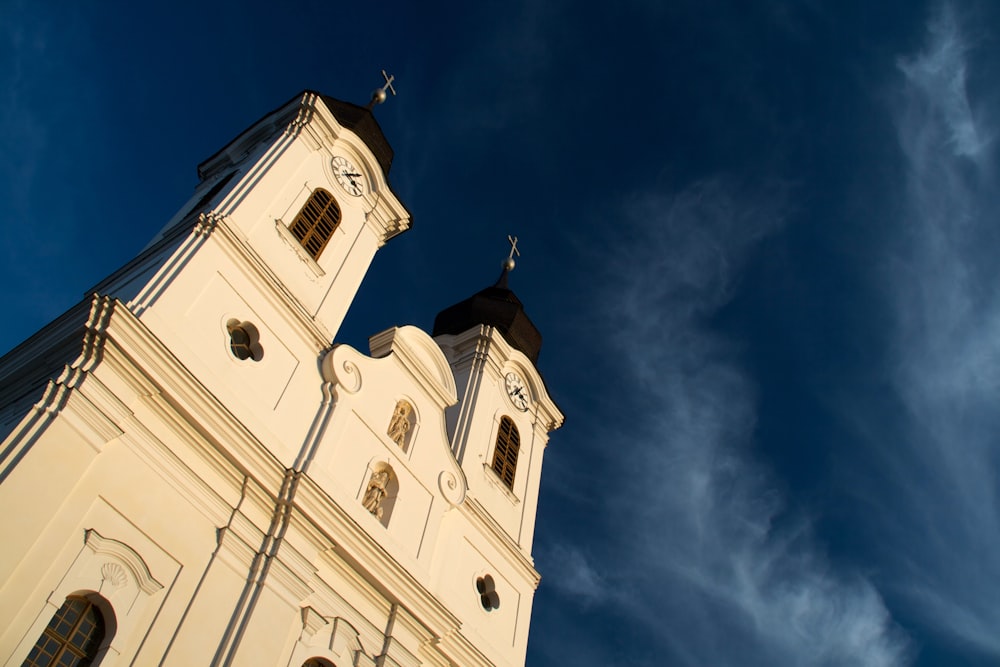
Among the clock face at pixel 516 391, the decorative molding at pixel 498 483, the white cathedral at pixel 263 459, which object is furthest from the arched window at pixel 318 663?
the clock face at pixel 516 391

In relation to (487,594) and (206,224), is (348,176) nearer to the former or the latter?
(206,224)

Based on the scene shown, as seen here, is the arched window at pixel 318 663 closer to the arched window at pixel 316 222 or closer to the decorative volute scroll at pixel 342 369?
the decorative volute scroll at pixel 342 369

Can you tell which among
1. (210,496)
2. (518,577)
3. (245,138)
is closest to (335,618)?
(210,496)

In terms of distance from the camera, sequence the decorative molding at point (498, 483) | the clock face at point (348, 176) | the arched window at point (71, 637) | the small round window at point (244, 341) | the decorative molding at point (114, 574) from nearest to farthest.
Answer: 1. the arched window at point (71, 637)
2. the decorative molding at point (114, 574)
3. the small round window at point (244, 341)
4. the clock face at point (348, 176)
5. the decorative molding at point (498, 483)

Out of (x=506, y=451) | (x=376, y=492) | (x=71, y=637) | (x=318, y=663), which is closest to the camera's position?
(x=71, y=637)

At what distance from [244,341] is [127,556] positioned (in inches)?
183

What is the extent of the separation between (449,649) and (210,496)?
18.9 feet

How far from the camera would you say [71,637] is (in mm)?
10133

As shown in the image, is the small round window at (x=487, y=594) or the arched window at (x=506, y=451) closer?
the small round window at (x=487, y=594)

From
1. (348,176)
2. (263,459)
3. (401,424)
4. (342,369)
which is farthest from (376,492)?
(348,176)

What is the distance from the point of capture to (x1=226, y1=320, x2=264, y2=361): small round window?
14.4m

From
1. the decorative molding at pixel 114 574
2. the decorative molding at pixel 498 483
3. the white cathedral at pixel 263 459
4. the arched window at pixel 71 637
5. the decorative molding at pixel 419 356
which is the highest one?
the decorative molding at pixel 419 356

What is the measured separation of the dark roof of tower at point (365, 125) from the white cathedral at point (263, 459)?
11 cm

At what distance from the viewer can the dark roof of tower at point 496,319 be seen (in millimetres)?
24859
